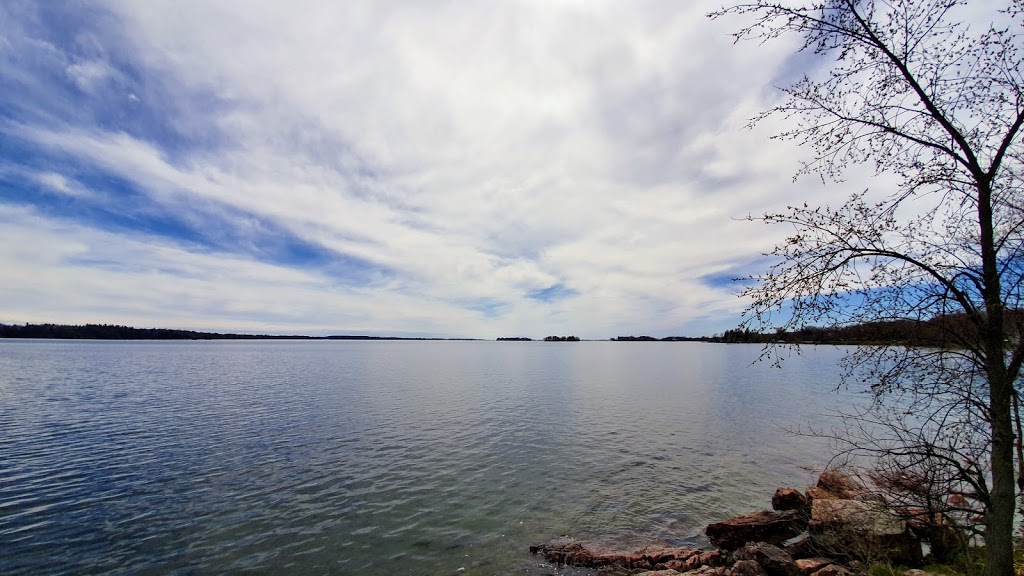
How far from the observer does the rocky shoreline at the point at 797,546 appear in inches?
431

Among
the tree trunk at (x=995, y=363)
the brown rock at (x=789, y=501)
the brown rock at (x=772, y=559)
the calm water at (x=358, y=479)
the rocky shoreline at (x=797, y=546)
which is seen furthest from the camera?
the brown rock at (x=789, y=501)

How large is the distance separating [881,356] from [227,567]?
16775mm

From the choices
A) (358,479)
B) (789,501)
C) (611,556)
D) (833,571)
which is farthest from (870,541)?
(358,479)

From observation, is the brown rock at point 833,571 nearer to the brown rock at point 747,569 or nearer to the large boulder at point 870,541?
the large boulder at point 870,541

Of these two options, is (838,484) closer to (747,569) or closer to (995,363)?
(747,569)

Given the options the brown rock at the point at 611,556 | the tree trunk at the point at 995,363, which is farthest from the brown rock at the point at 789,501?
the tree trunk at the point at 995,363

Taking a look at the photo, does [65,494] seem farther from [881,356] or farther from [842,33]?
[842,33]

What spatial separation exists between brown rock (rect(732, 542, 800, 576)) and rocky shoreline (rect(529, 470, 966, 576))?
2 cm

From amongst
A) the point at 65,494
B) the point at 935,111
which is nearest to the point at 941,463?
the point at 935,111

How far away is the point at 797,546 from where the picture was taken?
1324 cm

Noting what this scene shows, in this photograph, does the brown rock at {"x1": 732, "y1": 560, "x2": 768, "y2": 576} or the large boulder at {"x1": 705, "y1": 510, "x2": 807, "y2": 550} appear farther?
the large boulder at {"x1": 705, "y1": 510, "x2": 807, "y2": 550}

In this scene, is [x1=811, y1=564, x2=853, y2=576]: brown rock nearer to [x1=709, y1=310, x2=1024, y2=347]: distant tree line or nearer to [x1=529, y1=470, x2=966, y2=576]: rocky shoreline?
[x1=529, y1=470, x2=966, y2=576]: rocky shoreline

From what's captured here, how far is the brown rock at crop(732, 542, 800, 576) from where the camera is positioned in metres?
10.8

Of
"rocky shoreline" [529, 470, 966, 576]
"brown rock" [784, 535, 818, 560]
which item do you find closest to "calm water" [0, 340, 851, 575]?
"rocky shoreline" [529, 470, 966, 576]
